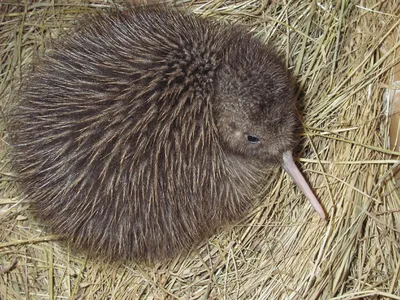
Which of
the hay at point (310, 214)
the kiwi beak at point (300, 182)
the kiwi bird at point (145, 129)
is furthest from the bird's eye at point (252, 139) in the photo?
the hay at point (310, 214)

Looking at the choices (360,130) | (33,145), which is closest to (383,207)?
(360,130)

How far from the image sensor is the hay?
289cm

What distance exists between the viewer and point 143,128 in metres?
2.62

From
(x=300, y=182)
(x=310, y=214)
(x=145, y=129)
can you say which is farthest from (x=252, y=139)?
(x=310, y=214)

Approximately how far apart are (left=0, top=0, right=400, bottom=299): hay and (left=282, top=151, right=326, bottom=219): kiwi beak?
12cm

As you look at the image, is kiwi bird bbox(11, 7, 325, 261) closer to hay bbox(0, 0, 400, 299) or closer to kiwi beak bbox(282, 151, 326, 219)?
kiwi beak bbox(282, 151, 326, 219)

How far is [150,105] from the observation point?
2.63m

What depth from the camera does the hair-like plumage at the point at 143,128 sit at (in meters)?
2.61

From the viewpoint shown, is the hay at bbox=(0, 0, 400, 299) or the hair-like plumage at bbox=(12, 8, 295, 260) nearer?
the hair-like plumage at bbox=(12, 8, 295, 260)

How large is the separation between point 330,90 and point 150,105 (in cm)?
105

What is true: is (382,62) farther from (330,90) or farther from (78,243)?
(78,243)

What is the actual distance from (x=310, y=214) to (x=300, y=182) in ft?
0.75

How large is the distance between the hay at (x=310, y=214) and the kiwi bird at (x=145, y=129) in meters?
0.23

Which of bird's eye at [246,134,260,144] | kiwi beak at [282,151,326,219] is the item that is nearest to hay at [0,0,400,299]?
kiwi beak at [282,151,326,219]
